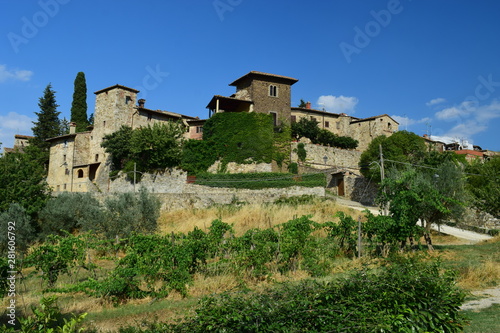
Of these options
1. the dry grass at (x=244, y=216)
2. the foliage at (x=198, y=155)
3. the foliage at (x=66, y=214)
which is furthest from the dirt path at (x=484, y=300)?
the foliage at (x=198, y=155)

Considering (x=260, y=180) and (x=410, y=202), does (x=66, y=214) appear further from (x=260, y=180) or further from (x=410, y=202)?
(x=410, y=202)

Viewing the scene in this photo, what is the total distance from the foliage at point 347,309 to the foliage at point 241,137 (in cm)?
3015

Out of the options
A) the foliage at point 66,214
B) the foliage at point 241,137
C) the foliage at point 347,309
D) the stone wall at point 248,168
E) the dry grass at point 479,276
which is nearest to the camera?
the foliage at point 347,309

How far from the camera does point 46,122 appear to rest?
49.1 meters

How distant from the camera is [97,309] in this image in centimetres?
881

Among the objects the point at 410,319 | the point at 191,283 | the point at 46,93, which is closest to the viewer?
the point at 410,319

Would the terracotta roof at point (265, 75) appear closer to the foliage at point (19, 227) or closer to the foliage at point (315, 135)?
the foliage at point (315, 135)

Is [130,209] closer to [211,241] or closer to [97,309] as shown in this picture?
[211,241]

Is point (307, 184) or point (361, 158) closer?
point (307, 184)

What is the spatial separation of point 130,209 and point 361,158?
95.0 ft

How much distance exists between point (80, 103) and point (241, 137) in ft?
85.8

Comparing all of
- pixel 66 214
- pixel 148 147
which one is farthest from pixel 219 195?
pixel 66 214

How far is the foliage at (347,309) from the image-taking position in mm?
4453

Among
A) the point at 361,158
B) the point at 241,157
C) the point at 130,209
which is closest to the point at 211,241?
the point at 130,209
